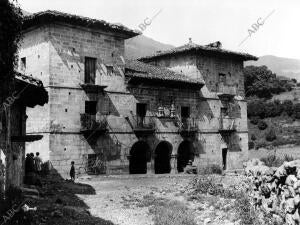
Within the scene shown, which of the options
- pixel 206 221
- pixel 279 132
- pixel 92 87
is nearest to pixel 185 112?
pixel 92 87

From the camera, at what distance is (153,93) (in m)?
27.1

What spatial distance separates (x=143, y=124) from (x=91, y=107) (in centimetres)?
375

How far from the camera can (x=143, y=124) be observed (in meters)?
26.2

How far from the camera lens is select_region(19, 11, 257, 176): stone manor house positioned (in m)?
22.6

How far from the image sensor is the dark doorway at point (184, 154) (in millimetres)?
29266

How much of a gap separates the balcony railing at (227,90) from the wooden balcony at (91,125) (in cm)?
1058

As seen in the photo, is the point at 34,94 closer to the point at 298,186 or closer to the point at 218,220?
the point at 218,220

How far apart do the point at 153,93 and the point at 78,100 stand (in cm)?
571

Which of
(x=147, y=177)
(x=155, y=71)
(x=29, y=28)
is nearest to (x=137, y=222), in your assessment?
(x=147, y=177)

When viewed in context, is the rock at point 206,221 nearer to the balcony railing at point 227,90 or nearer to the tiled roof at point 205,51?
the tiled roof at point 205,51

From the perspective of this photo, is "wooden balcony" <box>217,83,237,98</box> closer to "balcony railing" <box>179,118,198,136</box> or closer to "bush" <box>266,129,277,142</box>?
"balcony railing" <box>179,118,198,136</box>

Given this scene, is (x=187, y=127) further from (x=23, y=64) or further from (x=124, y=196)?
(x=124, y=196)

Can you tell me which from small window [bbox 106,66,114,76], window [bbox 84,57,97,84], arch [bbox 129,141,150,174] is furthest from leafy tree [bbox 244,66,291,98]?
window [bbox 84,57,97,84]

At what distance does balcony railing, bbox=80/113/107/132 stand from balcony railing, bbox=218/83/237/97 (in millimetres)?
10602
